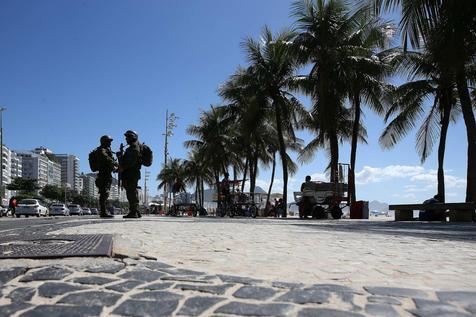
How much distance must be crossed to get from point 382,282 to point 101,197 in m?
10.7

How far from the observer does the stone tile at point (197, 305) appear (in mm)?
3008

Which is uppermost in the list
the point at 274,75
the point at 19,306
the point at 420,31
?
the point at 274,75

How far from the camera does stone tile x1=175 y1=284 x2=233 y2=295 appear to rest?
3441mm

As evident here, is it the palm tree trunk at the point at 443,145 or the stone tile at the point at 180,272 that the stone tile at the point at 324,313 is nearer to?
the stone tile at the point at 180,272

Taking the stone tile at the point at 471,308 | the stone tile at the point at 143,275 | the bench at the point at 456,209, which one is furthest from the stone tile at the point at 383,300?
the bench at the point at 456,209

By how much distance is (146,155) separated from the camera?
12789mm

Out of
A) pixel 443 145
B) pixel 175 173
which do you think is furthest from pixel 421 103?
pixel 175 173

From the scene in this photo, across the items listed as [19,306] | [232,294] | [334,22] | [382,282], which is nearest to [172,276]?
[232,294]

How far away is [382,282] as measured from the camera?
376 centimetres

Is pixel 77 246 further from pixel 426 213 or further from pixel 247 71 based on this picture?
pixel 247 71

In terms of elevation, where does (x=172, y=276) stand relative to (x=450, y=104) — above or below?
below

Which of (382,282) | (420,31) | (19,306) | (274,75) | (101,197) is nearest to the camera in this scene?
(19,306)

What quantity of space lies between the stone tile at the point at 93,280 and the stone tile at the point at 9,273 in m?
0.49

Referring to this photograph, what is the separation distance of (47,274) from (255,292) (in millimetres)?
1587
